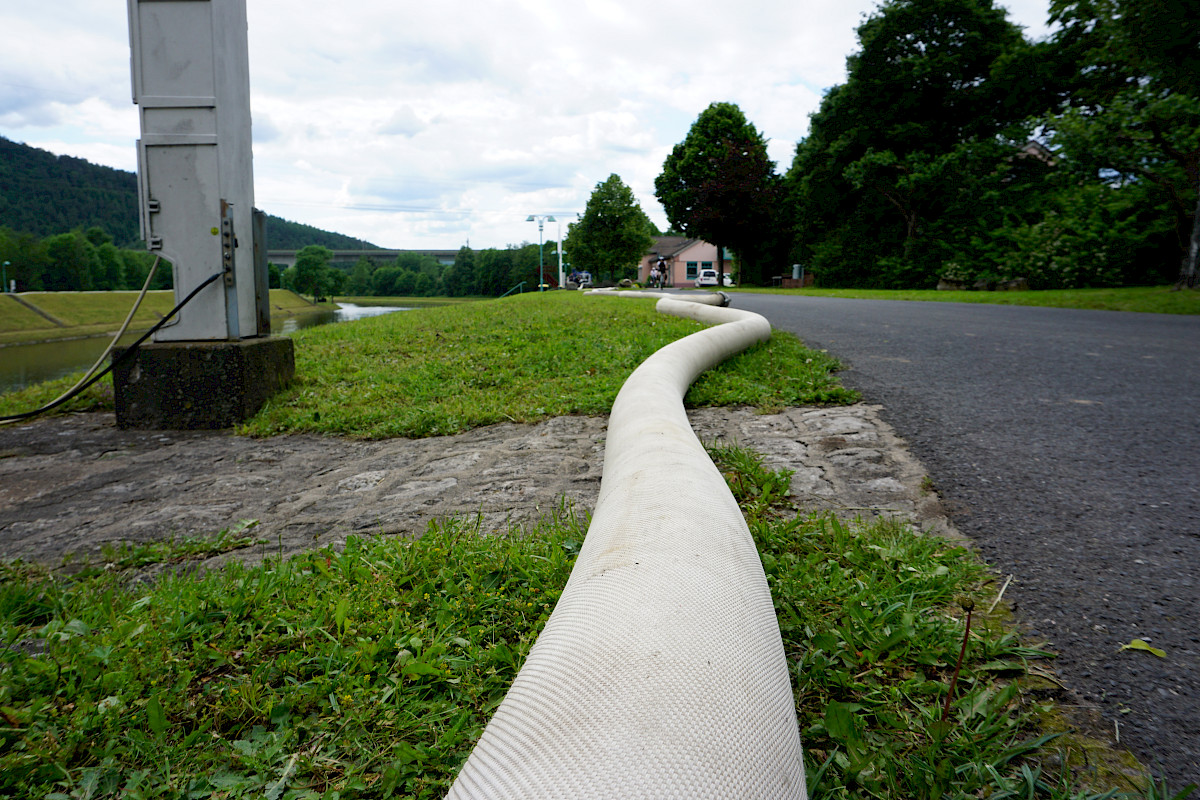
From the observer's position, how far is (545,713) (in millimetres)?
981

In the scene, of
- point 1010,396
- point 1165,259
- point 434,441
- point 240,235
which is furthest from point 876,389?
point 1165,259

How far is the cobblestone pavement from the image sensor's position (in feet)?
8.18

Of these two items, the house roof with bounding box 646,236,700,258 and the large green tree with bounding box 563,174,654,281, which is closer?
the large green tree with bounding box 563,174,654,281

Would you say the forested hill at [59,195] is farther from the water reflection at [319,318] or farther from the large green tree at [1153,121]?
the large green tree at [1153,121]

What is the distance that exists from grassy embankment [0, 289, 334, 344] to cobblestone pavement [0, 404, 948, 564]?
1432 inches

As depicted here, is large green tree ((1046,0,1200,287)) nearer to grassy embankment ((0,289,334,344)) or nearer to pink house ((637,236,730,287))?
grassy embankment ((0,289,334,344))

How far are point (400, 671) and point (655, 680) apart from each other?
2.56 ft

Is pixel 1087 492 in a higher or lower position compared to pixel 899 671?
higher

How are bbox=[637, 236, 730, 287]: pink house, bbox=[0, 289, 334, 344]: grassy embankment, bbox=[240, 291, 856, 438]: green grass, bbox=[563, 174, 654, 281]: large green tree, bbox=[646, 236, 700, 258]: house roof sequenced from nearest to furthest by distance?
1. bbox=[240, 291, 856, 438]: green grass
2. bbox=[0, 289, 334, 344]: grassy embankment
3. bbox=[563, 174, 654, 281]: large green tree
4. bbox=[637, 236, 730, 287]: pink house
5. bbox=[646, 236, 700, 258]: house roof

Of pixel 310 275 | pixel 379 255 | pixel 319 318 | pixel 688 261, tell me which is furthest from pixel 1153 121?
pixel 379 255

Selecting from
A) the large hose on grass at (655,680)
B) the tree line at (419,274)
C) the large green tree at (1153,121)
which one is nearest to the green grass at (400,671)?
the large hose on grass at (655,680)

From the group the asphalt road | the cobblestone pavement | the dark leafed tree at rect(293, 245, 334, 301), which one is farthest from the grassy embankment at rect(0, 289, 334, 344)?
the dark leafed tree at rect(293, 245, 334, 301)

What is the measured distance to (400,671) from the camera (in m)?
1.52

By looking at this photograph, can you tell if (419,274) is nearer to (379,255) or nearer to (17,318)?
(379,255)
